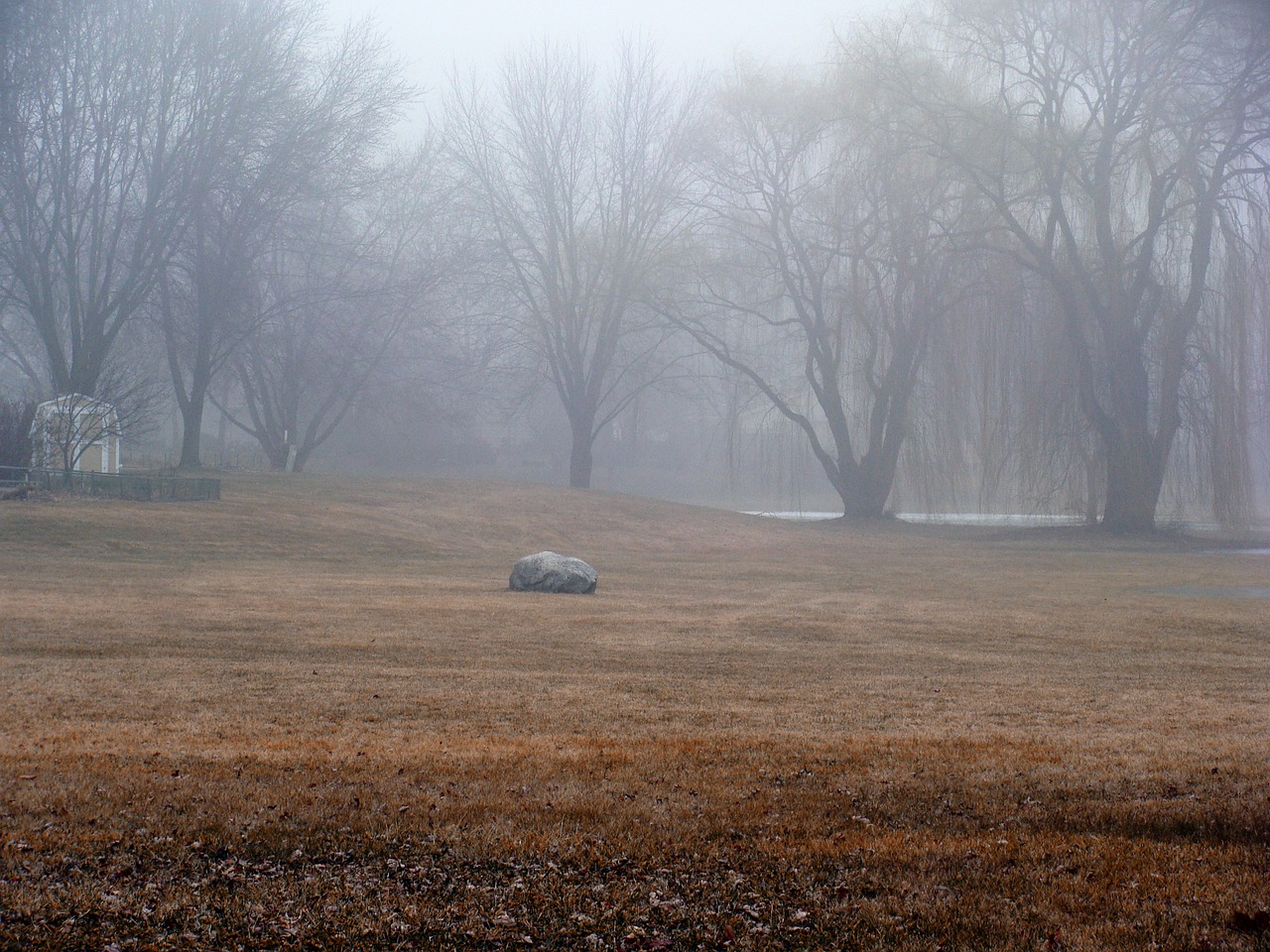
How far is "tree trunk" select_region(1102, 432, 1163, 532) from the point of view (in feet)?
94.3

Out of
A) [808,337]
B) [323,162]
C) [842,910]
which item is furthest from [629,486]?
[842,910]

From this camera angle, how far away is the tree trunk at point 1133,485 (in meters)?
28.8

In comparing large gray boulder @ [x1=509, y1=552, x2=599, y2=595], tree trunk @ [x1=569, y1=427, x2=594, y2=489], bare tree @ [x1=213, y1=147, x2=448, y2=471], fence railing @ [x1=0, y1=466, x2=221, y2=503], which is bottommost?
large gray boulder @ [x1=509, y1=552, x2=599, y2=595]

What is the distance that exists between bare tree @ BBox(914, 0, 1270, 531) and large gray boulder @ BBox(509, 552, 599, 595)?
55.6ft

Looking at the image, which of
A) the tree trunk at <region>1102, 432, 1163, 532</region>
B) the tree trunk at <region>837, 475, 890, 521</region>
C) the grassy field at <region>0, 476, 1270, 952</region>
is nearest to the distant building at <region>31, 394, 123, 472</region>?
A: the grassy field at <region>0, 476, 1270, 952</region>

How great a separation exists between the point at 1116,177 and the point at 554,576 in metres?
21.2

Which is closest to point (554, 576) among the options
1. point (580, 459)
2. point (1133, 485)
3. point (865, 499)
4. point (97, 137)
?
point (1133, 485)

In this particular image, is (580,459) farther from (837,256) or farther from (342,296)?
(837,256)

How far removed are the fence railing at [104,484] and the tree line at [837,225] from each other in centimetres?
379

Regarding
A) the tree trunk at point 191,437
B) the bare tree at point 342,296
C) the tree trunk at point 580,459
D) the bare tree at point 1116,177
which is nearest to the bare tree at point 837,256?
the bare tree at point 1116,177

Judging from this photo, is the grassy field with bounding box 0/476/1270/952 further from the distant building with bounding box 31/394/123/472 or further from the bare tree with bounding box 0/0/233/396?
the bare tree with bounding box 0/0/233/396

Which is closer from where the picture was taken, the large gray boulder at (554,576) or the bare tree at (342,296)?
the large gray boulder at (554,576)

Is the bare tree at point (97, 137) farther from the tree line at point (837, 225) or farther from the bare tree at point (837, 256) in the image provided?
the bare tree at point (837, 256)

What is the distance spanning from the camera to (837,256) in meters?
33.8
